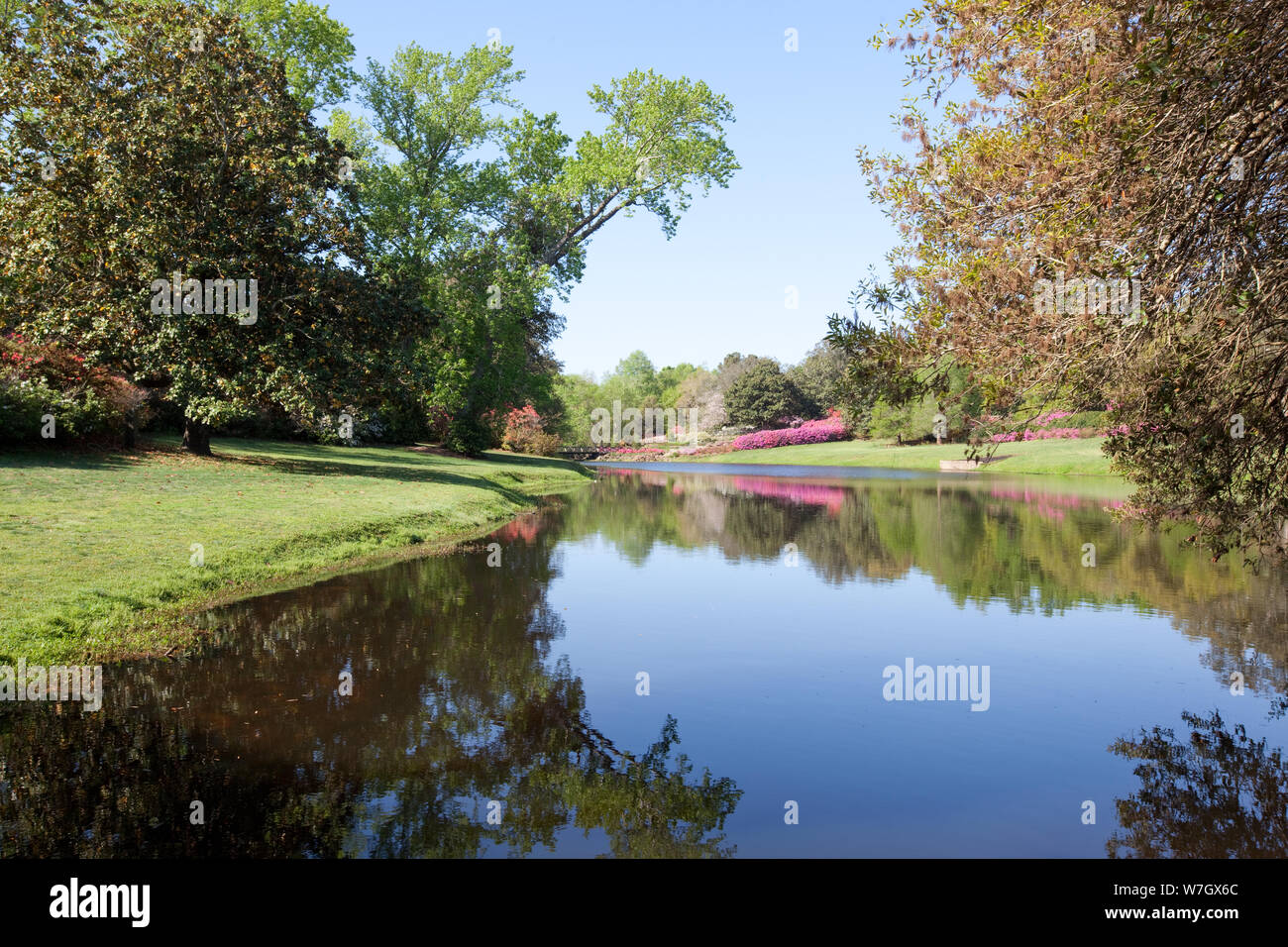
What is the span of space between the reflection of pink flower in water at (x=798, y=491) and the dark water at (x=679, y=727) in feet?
59.3

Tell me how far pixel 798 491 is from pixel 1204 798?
118 feet

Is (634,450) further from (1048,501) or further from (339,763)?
(339,763)

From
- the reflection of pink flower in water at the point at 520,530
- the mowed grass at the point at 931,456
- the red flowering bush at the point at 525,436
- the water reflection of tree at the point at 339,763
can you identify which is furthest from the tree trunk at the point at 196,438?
the mowed grass at the point at 931,456

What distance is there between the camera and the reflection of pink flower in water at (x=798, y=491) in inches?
1382

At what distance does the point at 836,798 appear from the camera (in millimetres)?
6277

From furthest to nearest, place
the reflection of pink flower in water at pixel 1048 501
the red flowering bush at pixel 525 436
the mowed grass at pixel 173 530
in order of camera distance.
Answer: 1. the red flowering bush at pixel 525 436
2. the reflection of pink flower in water at pixel 1048 501
3. the mowed grass at pixel 173 530

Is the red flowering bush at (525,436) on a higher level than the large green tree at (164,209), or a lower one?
lower

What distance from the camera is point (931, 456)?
6700 cm

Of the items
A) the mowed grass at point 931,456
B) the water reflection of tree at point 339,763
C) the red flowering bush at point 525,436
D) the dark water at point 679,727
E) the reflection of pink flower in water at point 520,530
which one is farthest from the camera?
the red flowering bush at point 525,436

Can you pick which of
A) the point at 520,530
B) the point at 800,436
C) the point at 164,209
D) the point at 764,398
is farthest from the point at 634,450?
the point at 164,209

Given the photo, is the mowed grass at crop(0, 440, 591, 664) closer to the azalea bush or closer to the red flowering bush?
the azalea bush

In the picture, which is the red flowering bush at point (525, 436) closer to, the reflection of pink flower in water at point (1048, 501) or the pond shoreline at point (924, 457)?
the pond shoreline at point (924, 457)

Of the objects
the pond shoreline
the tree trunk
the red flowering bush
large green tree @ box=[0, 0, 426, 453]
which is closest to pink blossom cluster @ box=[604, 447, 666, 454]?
the pond shoreline
